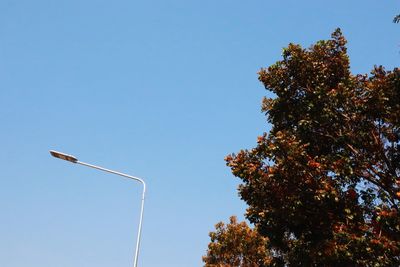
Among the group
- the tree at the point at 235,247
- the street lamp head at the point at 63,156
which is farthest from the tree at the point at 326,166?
the tree at the point at 235,247

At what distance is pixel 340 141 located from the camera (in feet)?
46.3

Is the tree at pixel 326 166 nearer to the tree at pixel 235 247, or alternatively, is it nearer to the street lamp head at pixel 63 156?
the street lamp head at pixel 63 156

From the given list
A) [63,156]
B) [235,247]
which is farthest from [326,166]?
[235,247]

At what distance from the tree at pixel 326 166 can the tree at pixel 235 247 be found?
14.7 metres

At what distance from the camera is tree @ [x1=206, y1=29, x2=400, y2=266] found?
12.3m

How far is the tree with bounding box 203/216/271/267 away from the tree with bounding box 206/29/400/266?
1468 centimetres

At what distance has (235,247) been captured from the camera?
31016mm

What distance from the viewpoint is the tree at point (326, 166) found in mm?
12289

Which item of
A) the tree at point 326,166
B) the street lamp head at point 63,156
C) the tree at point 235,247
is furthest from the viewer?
the tree at point 235,247

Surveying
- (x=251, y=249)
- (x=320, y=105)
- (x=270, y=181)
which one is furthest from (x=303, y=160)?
(x=251, y=249)

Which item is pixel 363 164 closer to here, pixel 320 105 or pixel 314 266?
pixel 320 105

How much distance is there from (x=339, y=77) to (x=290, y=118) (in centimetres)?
250

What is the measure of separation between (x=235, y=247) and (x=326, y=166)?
19488mm

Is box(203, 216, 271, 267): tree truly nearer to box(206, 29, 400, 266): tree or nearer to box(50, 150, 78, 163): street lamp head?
box(206, 29, 400, 266): tree
